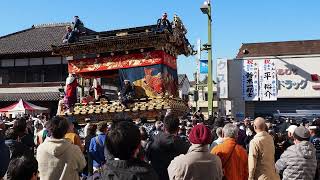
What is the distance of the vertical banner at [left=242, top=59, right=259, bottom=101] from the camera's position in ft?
71.6

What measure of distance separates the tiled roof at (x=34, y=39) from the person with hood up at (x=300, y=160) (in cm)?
2420

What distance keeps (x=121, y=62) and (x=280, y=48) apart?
41.7 feet

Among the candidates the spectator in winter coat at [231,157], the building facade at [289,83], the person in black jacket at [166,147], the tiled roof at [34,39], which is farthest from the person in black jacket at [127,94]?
the tiled roof at [34,39]

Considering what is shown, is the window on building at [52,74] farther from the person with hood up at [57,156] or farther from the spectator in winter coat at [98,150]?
the person with hood up at [57,156]

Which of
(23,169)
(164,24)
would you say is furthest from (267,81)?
(23,169)

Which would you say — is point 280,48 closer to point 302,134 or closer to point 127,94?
point 127,94

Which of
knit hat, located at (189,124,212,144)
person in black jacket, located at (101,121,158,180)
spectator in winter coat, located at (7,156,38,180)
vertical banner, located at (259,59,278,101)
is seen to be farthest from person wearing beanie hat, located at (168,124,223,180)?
vertical banner, located at (259,59,278,101)

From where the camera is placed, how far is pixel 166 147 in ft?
16.5

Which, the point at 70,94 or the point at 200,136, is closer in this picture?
the point at 200,136

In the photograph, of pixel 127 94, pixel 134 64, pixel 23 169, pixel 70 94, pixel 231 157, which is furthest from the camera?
pixel 70 94

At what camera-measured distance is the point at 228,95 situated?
22547 millimetres

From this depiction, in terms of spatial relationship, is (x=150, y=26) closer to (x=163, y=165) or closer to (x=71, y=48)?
(x=71, y=48)

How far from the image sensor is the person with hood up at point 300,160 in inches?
209

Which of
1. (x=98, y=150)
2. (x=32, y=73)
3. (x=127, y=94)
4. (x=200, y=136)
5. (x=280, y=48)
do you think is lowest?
(x=98, y=150)
